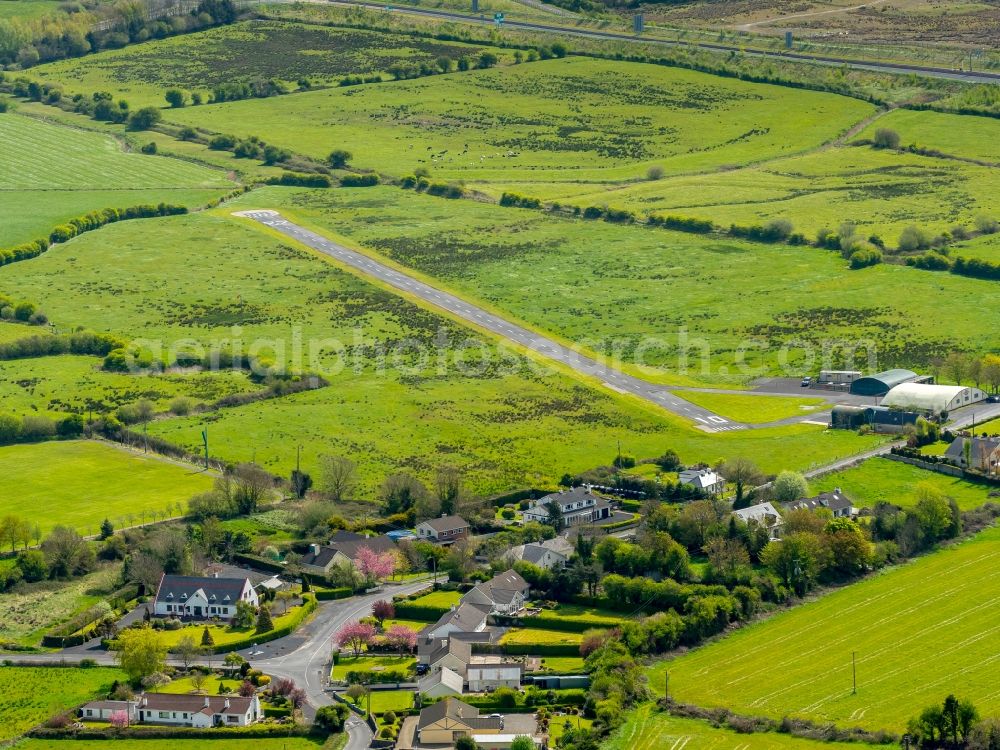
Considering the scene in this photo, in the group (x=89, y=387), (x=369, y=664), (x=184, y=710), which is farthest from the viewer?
(x=89, y=387)

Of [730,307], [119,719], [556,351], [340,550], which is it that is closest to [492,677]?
[119,719]

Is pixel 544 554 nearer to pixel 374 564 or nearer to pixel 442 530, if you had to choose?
pixel 442 530

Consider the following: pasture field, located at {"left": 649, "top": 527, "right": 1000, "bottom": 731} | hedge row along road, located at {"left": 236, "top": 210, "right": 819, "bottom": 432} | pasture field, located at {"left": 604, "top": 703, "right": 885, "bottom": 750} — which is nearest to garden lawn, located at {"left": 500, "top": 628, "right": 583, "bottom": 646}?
pasture field, located at {"left": 649, "top": 527, "right": 1000, "bottom": 731}

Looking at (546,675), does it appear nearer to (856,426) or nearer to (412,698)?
(412,698)

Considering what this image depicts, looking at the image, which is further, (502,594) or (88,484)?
(88,484)

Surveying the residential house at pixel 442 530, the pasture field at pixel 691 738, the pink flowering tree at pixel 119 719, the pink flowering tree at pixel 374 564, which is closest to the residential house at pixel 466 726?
the pasture field at pixel 691 738
